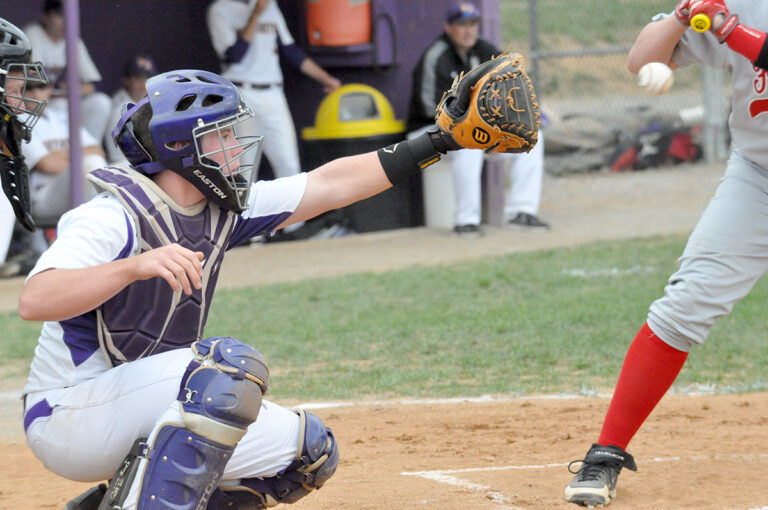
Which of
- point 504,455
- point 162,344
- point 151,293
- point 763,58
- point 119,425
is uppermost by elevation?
point 763,58

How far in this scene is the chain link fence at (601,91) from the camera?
1351cm

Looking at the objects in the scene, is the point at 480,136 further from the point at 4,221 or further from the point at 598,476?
the point at 4,221

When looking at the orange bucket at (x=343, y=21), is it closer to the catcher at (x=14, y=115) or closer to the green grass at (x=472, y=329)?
the green grass at (x=472, y=329)

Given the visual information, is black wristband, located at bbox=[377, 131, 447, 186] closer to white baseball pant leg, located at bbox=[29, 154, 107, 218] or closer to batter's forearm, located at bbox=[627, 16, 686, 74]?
batter's forearm, located at bbox=[627, 16, 686, 74]

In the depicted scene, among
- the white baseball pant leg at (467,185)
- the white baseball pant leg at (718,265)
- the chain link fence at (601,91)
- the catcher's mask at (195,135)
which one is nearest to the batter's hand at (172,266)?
the catcher's mask at (195,135)

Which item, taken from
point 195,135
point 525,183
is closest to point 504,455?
point 195,135

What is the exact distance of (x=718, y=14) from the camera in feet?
11.0

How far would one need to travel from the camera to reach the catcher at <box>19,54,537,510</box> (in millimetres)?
2676

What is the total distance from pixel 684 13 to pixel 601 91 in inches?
654

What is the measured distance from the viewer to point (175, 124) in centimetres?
292

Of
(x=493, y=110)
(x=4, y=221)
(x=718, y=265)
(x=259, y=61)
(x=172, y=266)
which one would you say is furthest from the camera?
(x=259, y=61)

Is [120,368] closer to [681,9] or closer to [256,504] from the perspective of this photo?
[256,504]

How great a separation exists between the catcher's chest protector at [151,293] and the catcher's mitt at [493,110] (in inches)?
33.2

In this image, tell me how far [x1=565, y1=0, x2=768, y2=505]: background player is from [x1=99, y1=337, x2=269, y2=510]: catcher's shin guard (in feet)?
4.32
